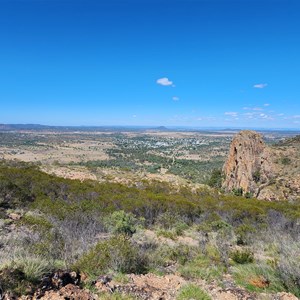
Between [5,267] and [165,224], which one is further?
[165,224]

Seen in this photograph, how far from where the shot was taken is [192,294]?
5121 millimetres

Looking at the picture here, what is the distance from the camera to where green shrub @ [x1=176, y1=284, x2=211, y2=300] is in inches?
199

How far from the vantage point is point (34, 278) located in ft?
16.2

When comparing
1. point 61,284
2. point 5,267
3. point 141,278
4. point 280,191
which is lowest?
point 280,191

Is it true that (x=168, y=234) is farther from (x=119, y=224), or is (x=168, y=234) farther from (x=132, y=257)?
(x=132, y=257)

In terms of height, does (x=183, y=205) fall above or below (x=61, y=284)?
below

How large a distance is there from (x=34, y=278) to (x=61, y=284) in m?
0.48

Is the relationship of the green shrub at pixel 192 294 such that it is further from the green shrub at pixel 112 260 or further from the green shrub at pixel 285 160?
the green shrub at pixel 285 160

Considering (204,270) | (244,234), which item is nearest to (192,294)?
(204,270)

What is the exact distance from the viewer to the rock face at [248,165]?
40844 mm

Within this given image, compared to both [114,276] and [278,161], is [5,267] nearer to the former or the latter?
[114,276]

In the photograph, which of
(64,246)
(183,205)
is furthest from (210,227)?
(64,246)

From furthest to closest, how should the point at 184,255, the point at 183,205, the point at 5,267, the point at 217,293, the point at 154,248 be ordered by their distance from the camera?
the point at 183,205
the point at 154,248
the point at 184,255
the point at 217,293
the point at 5,267

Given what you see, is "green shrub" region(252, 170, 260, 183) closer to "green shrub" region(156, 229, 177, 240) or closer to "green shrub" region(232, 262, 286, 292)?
"green shrub" region(156, 229, 177, 240)
